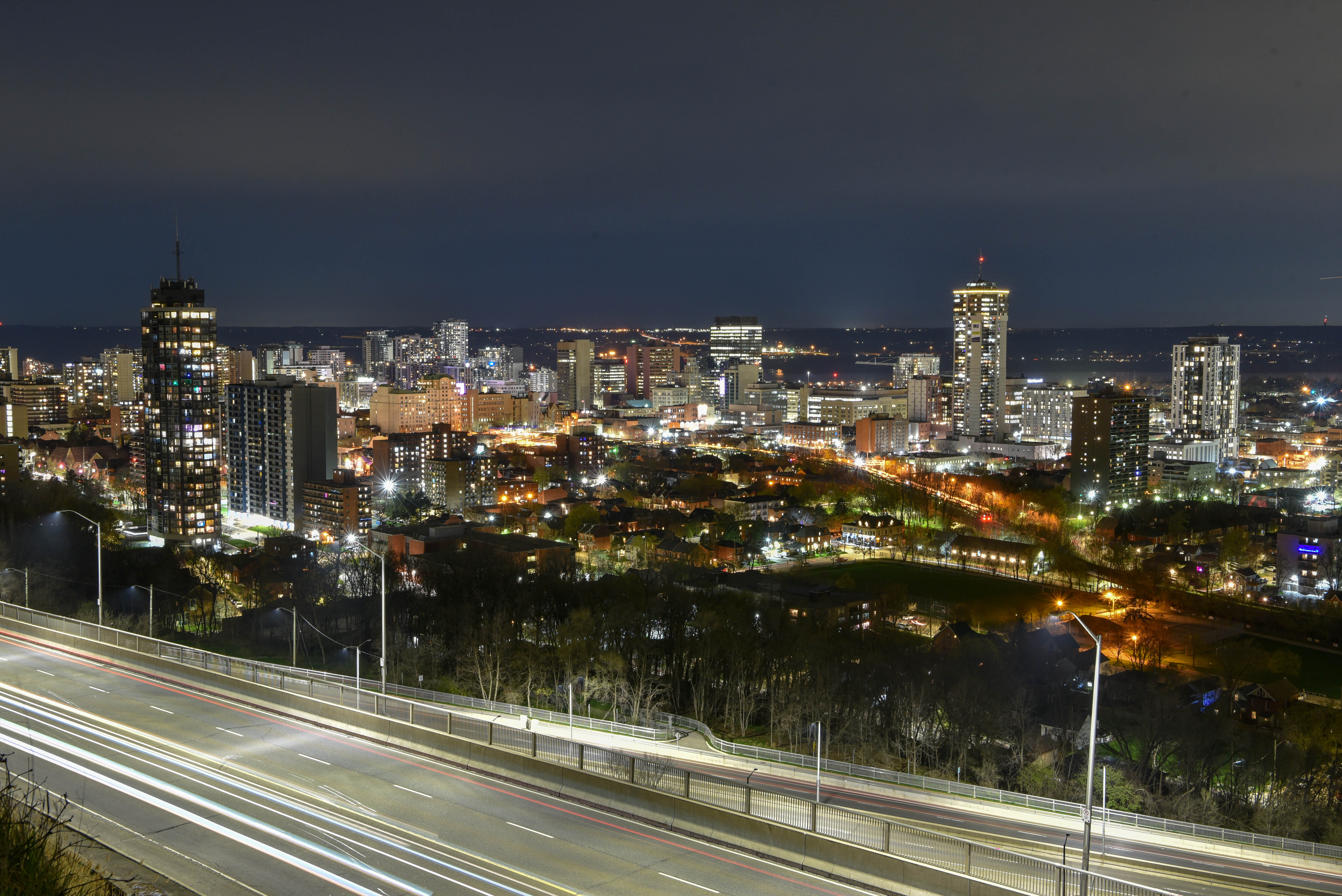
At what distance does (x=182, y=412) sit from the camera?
120ft

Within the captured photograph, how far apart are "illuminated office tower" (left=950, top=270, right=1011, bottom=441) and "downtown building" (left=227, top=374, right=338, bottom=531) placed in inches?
2112

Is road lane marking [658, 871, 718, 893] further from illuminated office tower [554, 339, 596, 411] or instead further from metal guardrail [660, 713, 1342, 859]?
illuminated office tower [554, 339, 596, 411]

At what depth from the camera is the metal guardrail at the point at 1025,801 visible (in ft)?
35.0

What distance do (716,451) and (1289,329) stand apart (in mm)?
117167

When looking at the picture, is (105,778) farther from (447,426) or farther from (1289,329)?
(1289,329)

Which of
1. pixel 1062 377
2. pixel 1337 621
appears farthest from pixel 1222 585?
pixel 1062 377

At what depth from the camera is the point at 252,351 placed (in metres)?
136

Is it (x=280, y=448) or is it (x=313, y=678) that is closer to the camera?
(x=313, y=678)

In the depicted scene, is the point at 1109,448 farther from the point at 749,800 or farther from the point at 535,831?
the point at 535,831

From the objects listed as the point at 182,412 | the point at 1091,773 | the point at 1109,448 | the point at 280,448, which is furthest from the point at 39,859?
the point at 1109,448

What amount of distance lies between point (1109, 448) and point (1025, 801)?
43.5 m

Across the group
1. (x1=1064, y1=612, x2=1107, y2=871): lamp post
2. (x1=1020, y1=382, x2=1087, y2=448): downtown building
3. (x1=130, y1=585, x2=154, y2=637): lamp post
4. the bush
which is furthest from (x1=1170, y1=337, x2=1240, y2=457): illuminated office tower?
the bush

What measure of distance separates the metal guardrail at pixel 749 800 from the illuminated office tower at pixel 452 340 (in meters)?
139

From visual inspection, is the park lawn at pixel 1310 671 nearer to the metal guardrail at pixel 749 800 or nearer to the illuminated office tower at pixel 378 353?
the metal guardrail at pixel 749 800
